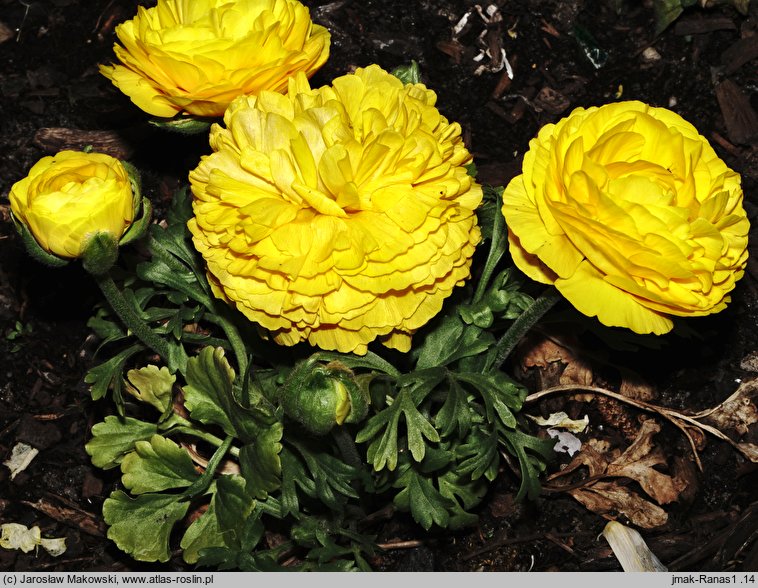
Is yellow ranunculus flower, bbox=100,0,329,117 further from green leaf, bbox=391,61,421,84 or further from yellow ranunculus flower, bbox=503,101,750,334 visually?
yellow ranunculus flower, bbox=503,101,750,334

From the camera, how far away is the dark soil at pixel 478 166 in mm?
2652

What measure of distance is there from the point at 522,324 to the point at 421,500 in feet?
1.63

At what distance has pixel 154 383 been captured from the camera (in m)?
2.34

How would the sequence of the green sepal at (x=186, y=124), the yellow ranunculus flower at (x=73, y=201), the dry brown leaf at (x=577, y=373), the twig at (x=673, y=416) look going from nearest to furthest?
the yellow ranunculus flower at (x=73, y=201) → the green sepal at (x=186, y=124) → the twig at (x=673, y=416) → the dry brown leaf at (x=577, y=373)

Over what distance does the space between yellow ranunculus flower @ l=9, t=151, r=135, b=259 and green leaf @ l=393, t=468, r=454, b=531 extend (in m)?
0.92

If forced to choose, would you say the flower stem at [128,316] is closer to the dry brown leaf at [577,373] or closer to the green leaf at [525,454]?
the green leaf at [525,454]

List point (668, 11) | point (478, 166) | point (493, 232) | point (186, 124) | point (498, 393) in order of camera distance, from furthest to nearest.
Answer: point (668, 11)
point (478, 166)
point (493, 232)
point (498, 393)
point (186, 124)

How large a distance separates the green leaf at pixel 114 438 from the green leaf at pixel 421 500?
0.68 m

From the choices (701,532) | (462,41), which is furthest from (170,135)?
(701,532)

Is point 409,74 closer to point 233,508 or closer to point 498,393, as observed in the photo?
point 498,393

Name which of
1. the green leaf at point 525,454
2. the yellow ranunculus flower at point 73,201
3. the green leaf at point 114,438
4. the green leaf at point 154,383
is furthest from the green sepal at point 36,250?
the green leaf at point 525,454

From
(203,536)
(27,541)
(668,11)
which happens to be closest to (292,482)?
(203,536)

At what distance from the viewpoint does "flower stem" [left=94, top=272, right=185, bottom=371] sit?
2.05 meters

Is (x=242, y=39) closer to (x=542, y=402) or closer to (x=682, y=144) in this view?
(x=682, y=144)
